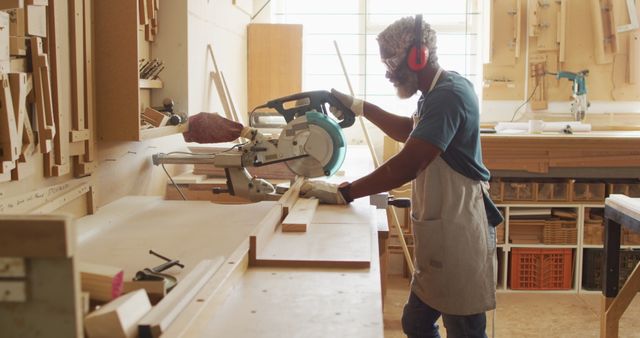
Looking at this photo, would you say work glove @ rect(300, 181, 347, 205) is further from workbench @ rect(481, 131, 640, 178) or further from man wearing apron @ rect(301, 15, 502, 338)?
workbench @ rect(481, 131, 640, 178)

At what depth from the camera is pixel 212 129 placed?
2904 millimetres

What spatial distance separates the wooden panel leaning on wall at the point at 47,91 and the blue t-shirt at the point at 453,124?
3.78 feet

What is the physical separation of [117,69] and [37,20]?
1.73 feet

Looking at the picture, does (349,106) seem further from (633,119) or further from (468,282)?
(633,119)

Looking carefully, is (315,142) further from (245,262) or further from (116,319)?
(116,319)

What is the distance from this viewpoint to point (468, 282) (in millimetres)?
2363

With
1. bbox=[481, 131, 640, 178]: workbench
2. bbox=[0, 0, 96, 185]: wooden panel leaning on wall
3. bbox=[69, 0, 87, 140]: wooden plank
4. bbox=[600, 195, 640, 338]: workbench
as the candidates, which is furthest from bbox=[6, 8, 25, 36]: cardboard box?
bbox=[481, 131, 640, 178]: workbench

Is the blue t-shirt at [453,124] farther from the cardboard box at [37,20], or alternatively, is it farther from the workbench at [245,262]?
the cardboard box at [37,20]

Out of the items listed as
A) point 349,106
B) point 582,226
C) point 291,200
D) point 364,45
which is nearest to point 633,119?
point 582,226

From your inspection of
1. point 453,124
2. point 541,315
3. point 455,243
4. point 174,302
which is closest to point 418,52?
point 453,124

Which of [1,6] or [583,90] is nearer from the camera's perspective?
[1,6]

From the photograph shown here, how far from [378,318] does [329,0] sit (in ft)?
15.5

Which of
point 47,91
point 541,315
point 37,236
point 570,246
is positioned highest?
point 47,91

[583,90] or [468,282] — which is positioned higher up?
[583,90]
